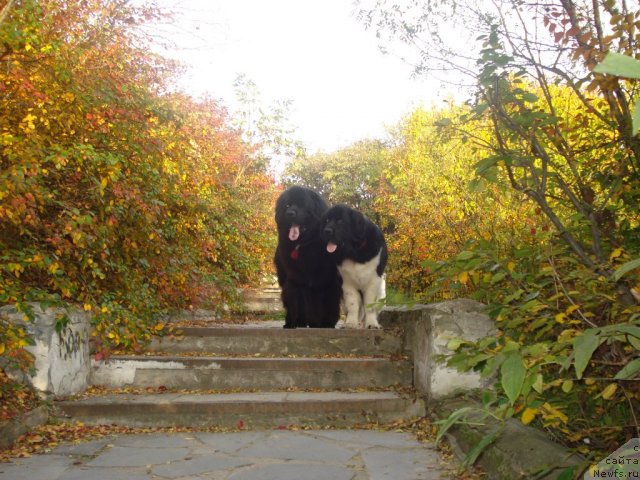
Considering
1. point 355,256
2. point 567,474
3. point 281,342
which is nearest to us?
point 567,474

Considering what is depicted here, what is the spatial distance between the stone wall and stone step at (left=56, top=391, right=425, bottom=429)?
7.4 inches

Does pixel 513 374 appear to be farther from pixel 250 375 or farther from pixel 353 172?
pixel 353 172

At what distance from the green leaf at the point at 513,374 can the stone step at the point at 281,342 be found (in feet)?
12.0

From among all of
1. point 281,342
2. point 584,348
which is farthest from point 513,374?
point 281,342

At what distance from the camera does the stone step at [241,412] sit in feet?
13.1

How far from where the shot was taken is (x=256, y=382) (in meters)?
4.57

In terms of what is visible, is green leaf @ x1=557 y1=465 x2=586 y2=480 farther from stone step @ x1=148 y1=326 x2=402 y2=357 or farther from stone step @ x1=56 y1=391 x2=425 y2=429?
stone step @ x1=148 y1=326 x2=402 y2=357

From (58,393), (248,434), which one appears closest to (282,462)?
(248,434)

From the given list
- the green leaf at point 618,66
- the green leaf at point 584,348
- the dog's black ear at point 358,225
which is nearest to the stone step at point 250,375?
the dog's black ear at point 358,225

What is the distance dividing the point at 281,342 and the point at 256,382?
0.66 meters

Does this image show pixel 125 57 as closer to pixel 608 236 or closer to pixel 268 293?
pixel 608 236

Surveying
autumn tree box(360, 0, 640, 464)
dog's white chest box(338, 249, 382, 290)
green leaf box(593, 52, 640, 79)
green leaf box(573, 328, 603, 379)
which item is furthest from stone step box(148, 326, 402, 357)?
green leaf box(593, 52, 640, 79)

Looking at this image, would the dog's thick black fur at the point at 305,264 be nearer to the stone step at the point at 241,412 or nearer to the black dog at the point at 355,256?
the black dog at the point at 355,256

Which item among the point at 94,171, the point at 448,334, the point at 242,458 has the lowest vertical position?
the point at 242,458
